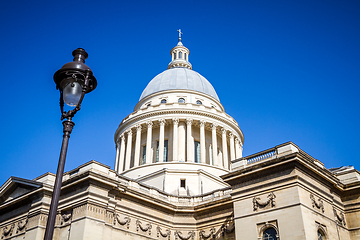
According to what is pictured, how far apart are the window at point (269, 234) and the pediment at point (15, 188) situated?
1738cm

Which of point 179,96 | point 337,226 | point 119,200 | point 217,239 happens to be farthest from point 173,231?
point 179,96

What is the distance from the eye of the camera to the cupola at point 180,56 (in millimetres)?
59531

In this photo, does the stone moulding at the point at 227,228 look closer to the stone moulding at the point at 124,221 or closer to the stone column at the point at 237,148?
the stone moulding at the point at 124,221

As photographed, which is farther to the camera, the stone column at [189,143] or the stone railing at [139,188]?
the stone column at [189,143]

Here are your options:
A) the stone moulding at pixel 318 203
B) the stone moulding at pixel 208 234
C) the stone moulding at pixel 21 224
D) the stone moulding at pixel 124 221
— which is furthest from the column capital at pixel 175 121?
the stone moulding at pixel 318 203

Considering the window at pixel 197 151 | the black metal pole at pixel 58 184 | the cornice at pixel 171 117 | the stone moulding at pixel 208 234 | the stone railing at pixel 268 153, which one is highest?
the cornice at pixel 171 117

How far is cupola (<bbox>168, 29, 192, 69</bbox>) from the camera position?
59.5 meters

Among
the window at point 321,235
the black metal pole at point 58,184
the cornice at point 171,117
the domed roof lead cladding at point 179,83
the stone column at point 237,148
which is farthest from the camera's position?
the domed roof lead cladding at point 179,83

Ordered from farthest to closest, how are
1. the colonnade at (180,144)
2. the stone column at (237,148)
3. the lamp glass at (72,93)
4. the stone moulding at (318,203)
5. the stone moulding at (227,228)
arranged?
the stone column at (237,148), the colonnade at (180,144), the stone moulding at (227,228), the stone moulding at (318,203), the lamp glass at (72,93)

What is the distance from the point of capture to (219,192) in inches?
1249

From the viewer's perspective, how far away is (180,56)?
61.9 m

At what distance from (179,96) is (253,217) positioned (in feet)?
86.8

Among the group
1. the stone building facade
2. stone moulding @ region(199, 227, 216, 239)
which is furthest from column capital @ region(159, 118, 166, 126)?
stone moulding @ region(199, 227, 216, 239)

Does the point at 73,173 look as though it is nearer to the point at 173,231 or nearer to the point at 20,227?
the point at 20,227
